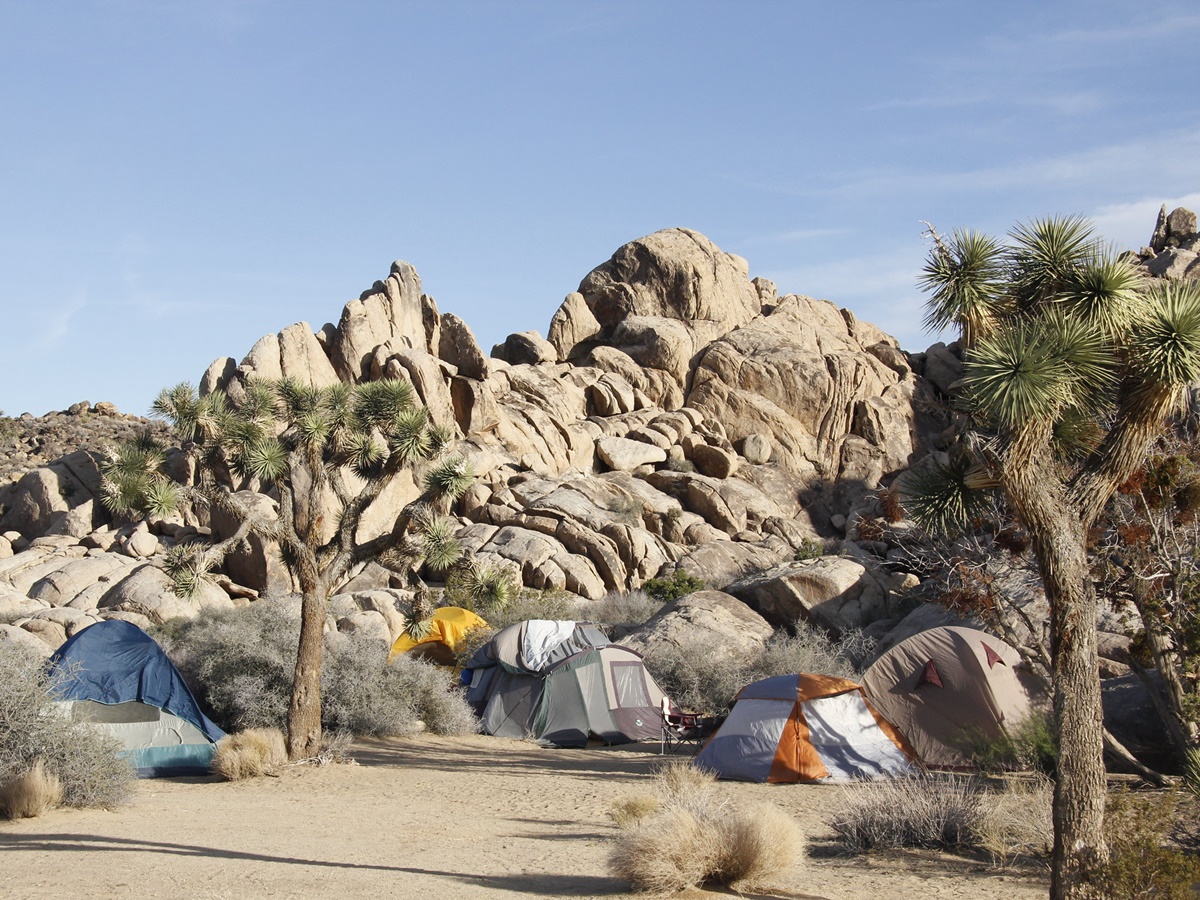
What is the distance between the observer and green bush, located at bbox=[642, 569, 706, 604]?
3100 cm

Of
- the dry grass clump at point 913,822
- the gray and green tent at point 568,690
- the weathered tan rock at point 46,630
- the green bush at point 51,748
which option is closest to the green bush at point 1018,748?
the dry grass clump at point 913,822

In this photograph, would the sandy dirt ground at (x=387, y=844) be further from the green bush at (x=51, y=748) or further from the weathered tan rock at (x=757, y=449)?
the weathered tan rock at (x=757, y=449)

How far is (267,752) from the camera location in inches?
600

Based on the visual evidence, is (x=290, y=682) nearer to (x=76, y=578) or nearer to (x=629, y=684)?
(x=629, y=684)

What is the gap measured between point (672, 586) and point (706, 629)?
7.49 metres

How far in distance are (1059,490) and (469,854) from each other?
247 inches

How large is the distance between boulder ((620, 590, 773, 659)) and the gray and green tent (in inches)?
72.5

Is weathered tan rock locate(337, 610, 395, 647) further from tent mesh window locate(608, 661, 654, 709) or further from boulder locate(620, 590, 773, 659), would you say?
tent mesh window locate(608, 661, 654, 709)

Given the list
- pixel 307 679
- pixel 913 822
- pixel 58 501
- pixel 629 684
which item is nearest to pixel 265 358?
pixel 58 501

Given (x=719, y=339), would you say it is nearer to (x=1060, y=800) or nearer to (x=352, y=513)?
(x=352, y=513)

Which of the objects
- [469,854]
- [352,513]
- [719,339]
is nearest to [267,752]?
[352,513]

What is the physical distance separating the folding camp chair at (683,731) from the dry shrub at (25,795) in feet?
31.7

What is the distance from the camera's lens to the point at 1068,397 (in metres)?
7.63

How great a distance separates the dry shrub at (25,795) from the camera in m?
11.2
